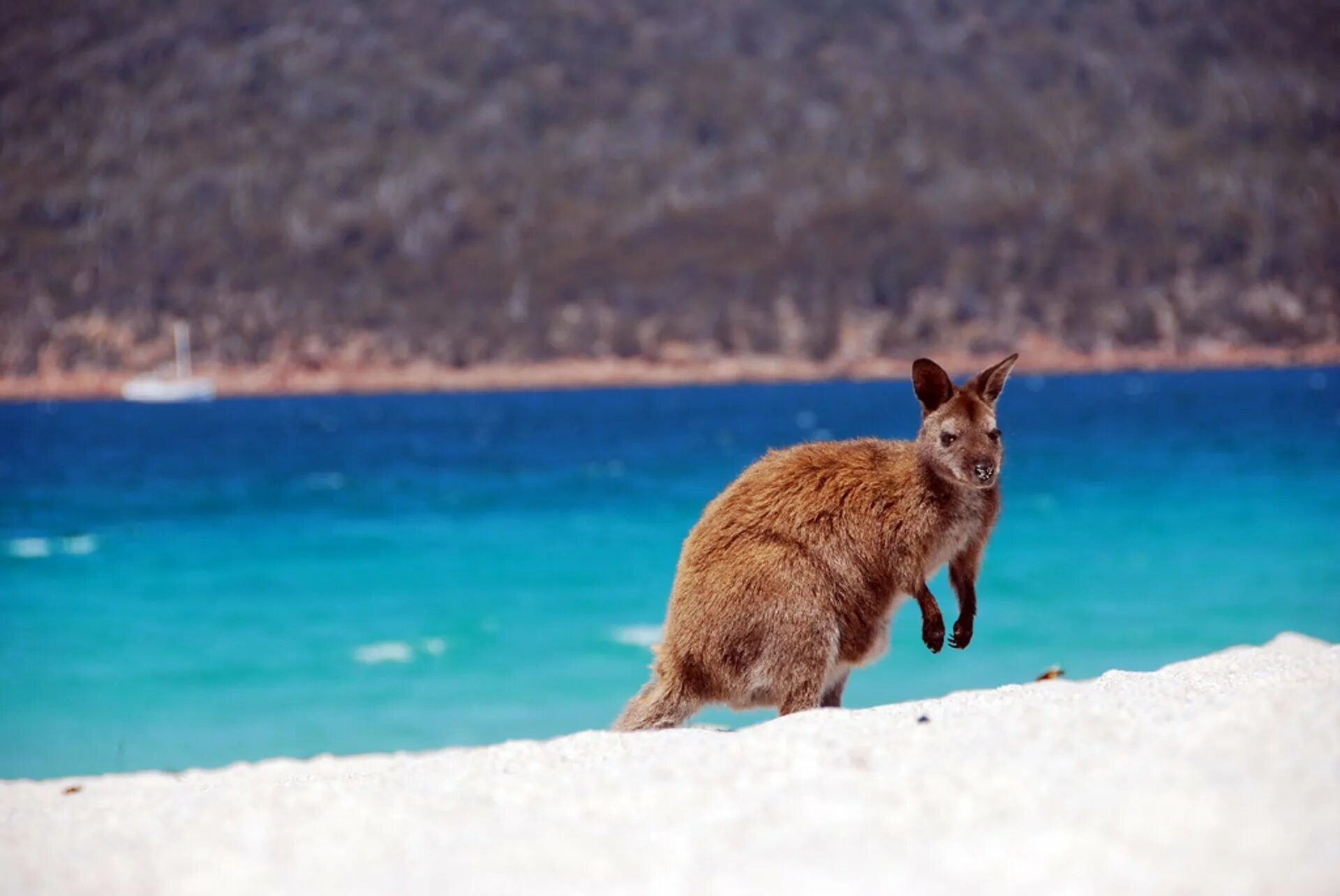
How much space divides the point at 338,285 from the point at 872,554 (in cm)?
8983

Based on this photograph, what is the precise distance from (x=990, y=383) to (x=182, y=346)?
84705 mm

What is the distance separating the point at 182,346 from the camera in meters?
84.4

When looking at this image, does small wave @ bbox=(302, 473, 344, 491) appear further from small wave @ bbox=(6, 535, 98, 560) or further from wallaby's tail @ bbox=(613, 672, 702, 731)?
wallaby's tail @ bbox=(613, 672, 702, 731)

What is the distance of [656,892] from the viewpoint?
3088 millimetres

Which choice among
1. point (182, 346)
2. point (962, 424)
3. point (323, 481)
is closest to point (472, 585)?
point (962, 424)

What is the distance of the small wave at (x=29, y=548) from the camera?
2416cm

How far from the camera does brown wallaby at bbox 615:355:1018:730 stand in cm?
496

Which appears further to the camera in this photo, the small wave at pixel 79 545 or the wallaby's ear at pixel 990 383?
the small wave at pixel 79 545

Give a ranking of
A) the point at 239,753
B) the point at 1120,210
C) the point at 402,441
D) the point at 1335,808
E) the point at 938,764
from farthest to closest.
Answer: the point at 1120,210 < the point at 402,441 < the point at 239,753 < the point at 938,764 < the point at 1335,808

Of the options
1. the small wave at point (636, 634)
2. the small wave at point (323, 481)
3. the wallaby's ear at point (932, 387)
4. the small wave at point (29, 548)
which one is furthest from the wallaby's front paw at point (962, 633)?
the small wave at point (323, 481)

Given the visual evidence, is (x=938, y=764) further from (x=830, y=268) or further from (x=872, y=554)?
(x=830, y=268)

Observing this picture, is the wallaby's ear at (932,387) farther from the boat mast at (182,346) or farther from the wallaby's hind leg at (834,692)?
the boat mast at (182,346)

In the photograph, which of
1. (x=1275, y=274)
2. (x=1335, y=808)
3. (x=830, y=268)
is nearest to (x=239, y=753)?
(x=1335, y=808)

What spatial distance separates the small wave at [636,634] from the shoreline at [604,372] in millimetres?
64046
